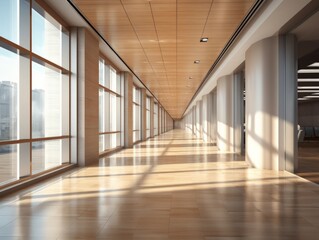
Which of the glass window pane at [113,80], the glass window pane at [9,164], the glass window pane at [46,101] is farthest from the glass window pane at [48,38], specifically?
the glass window pane at [113,80]

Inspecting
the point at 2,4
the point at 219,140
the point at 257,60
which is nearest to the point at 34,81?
the point at 2,4

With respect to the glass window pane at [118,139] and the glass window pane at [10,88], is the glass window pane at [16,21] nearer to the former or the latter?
the glass window pane at [10,88]

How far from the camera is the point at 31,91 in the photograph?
6.93 m

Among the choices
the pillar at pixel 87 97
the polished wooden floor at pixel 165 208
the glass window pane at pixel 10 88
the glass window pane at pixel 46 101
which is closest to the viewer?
the polished wooden floor at pixel 165 208

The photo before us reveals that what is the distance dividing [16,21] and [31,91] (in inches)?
55.2

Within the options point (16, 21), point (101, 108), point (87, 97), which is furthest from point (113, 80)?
point (16, 21)

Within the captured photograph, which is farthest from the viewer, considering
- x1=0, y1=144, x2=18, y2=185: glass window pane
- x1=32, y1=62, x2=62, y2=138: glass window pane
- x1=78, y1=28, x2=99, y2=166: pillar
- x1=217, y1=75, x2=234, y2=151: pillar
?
x1=217, y1=75, x2=234, y2=151: pillar

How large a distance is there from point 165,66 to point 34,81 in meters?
7.65

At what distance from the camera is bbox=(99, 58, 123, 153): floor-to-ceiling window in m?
13.2

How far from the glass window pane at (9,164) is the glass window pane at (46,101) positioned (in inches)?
24.2

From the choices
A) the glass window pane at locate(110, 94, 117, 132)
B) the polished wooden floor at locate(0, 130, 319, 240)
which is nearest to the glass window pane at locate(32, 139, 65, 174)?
the polished wooden floor at locate(0, 130, 319, 240)

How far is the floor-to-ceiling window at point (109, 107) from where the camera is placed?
43.2ft

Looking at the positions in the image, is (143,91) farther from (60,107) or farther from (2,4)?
(2,4)

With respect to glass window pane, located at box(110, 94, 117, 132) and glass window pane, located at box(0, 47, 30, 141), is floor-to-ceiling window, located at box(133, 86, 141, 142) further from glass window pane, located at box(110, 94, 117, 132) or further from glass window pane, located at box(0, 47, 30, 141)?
glass window pane, located at box(0, 47, 30, 141)
